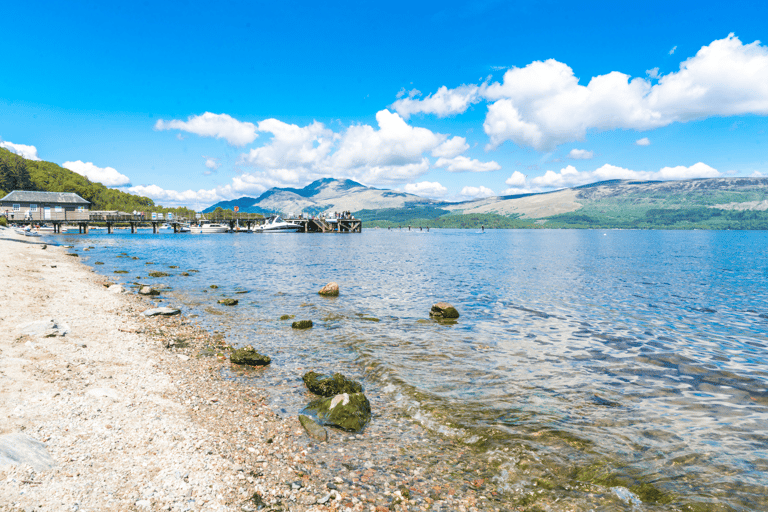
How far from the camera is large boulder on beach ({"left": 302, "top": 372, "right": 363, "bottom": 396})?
11.1 metres

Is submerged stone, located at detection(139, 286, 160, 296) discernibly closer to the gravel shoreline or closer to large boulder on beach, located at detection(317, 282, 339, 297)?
large boulder on beach, located at detection(317, 282, 339, 297)

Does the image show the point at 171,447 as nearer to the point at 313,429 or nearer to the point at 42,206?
the point at 313,429

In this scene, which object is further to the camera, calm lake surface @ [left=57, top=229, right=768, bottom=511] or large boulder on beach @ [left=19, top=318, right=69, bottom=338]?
large boulder on beach @ [left=19, top=318, right=69, bottom=338]

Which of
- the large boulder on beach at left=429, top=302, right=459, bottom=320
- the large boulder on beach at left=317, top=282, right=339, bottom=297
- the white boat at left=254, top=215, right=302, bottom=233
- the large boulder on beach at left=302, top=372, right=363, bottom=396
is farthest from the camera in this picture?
the white boat at left=254, top=215, right=302, bottom=233

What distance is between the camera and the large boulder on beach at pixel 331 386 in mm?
11141

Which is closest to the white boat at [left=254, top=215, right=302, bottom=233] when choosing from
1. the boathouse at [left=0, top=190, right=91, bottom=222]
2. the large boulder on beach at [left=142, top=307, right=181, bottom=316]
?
the boathouse at [left=0, top=190, right=91, bottom=222]

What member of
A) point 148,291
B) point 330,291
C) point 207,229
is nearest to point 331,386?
point 330,291

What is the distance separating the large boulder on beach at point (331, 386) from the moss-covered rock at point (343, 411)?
0.79 m

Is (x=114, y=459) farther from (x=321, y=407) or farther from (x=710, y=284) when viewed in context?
(x=710, y=284)

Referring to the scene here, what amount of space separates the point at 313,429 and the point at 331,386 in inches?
84.2

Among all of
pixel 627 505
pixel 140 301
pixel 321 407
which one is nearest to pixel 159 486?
pixel 321 407

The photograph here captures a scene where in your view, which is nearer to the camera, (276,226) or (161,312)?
(161,312)

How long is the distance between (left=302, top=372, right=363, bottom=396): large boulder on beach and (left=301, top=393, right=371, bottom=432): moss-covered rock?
79 centimetres

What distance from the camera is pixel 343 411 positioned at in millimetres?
9539
